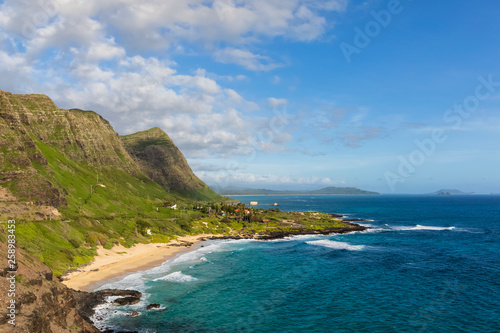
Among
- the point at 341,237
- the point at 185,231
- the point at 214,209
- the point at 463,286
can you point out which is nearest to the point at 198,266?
the point at 185,231

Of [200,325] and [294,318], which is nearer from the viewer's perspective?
[200,325]

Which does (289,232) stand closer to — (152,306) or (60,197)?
(60,197)

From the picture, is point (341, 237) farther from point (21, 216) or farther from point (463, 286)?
point (21, 216)

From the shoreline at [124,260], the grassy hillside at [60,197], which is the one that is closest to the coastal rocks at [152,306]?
the shoreline at [124,260]

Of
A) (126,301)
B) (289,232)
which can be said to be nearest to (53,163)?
(289,232)

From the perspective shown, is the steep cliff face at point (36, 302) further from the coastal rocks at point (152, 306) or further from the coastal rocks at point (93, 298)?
the coastal rocks at point (152, 306)
